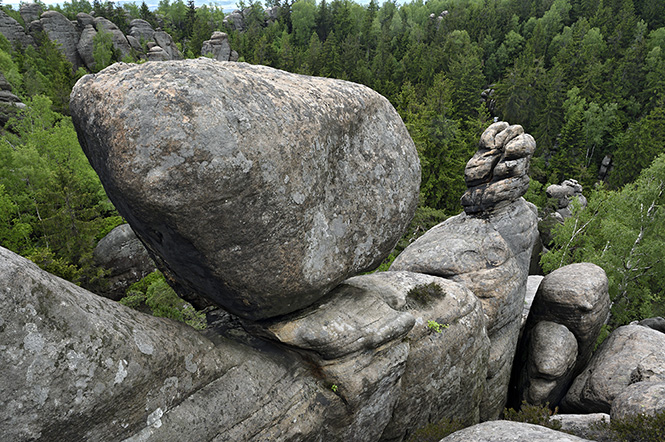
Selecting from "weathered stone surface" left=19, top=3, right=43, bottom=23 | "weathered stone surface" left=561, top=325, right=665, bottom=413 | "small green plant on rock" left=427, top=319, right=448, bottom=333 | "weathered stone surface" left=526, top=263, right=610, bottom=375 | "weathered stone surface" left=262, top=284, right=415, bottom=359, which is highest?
"weathered stone surface" left=19, top=3, right=43, bottom=23

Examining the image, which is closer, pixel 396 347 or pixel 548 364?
pixel 396 347

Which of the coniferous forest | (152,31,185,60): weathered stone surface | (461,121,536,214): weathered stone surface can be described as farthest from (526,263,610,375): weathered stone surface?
(152,31,185,60): weathered stone surface

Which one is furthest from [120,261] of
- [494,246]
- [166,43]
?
[166,43]

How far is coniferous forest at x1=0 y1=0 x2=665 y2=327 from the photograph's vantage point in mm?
32259

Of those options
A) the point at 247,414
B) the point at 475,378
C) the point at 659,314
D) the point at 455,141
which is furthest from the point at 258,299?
the point at 455,141

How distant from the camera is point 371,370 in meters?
10.3

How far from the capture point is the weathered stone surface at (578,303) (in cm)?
1827

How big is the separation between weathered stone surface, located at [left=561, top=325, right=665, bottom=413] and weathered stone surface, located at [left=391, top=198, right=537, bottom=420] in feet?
13.8

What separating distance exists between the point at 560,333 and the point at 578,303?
1.64m

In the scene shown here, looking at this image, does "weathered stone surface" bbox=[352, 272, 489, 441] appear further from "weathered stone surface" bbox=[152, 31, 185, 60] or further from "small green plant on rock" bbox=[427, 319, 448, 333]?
"weathered stone surface" bbox=[152, 31, 185, 60]

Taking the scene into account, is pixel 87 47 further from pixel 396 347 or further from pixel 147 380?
pixel 396 347

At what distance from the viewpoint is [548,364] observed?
58.0ft

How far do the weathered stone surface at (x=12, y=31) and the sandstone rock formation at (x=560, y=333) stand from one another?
110492 millimetres

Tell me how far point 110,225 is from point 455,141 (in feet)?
145
